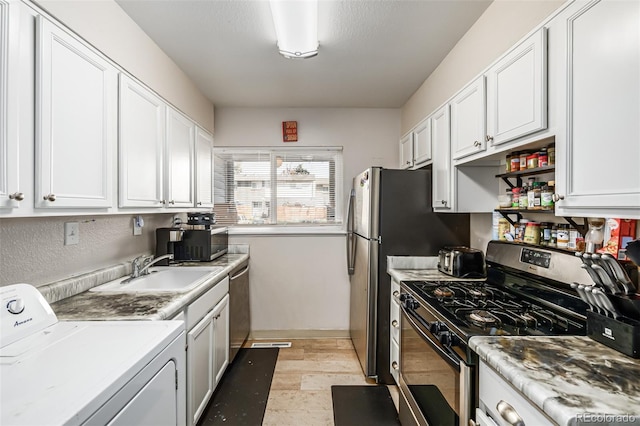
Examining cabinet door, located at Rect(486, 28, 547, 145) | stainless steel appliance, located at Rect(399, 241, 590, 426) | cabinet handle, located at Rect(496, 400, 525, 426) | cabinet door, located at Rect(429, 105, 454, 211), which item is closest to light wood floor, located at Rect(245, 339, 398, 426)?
stainless steel appliance, located at Rect(399, 241, 590, 426)

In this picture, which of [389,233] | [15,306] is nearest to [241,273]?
[389,233]

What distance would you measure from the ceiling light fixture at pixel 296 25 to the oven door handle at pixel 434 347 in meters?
1.75

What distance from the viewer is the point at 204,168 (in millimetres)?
2973

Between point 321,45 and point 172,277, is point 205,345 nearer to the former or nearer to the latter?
point 172,277

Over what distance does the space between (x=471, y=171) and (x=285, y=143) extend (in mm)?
2022

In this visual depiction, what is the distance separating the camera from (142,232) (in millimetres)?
2418

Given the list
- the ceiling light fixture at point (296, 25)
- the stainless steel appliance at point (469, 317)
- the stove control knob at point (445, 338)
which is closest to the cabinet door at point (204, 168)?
the ceiling light fixture at point (296, 25)

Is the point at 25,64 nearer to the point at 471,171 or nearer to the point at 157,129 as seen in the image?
the point at 157,129

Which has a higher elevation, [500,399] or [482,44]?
[482,44]

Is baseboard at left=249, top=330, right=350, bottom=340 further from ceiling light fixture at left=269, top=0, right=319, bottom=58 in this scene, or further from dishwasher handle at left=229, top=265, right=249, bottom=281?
ceiling light fixture at left=269, top=0, right=319, bottom=58

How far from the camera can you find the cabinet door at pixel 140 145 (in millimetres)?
1674

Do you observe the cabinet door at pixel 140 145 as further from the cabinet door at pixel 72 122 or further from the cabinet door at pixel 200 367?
the cabinet door at pixel 200 367

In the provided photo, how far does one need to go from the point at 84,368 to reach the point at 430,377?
4.66 ft
